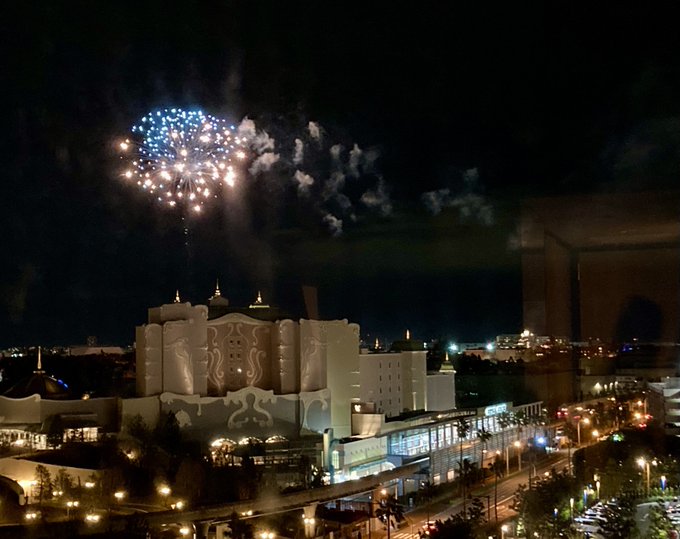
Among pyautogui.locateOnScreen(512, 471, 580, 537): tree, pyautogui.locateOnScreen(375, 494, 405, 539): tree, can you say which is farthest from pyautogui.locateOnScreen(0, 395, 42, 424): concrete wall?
pyautogui.locateOnScreen(512, 471, 580, 537): tree

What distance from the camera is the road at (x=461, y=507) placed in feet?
34.9

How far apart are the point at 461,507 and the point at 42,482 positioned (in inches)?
236

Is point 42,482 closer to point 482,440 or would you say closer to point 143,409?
point 143,409

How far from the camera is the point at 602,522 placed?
949cm

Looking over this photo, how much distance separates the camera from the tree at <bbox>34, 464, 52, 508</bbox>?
9867 mm

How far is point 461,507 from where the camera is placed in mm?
12125

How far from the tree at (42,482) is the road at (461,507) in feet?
13.7

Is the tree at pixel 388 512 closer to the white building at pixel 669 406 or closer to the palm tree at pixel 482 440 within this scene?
the palm tree at pixel 482 440

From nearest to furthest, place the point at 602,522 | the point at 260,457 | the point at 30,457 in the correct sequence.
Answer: the point at 602,522
the point at 30,457
the point at 260,457

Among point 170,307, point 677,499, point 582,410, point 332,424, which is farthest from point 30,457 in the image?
point 582,410

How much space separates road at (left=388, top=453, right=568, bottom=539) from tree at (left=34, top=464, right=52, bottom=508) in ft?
13.7

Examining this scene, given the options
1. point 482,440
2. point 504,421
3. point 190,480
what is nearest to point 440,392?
point 504,421

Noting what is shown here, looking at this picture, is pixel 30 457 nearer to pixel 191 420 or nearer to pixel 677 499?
pixel 191 420

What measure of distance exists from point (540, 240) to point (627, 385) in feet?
63.6
